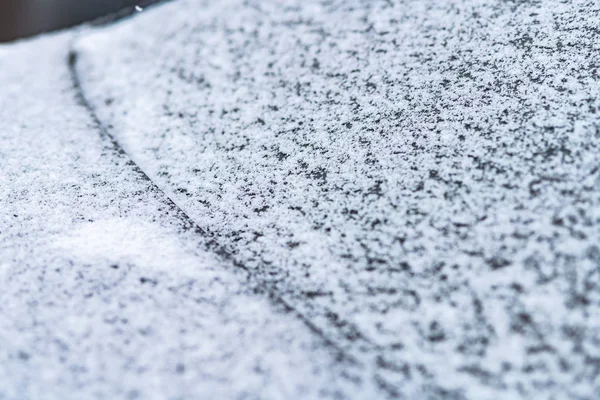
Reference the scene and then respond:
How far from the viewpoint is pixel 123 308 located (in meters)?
0.57

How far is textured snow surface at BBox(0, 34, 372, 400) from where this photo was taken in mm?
502

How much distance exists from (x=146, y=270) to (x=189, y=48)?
0.54 m

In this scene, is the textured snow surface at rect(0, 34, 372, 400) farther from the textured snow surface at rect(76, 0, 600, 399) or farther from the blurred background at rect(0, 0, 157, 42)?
the blurred background at rect(0, 0, 157, 42)

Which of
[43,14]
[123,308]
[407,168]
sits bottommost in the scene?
[123,308]

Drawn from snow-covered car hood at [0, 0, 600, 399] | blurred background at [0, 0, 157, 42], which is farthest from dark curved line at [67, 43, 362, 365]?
blurred background at [0, 0, 157, 42]

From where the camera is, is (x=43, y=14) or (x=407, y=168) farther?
(x=43, y=14)

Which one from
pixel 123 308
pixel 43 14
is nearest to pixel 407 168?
pixel 123 308

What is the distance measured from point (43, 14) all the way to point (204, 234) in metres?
1.54

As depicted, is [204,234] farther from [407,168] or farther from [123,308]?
[407,168]

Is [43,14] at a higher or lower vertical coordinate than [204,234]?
higher

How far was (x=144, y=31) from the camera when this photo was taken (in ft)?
3.57

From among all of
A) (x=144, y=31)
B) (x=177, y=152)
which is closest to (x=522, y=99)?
(x=177, y=152)

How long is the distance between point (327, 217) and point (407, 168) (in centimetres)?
12

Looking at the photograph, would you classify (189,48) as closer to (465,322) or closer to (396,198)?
(396,198)
